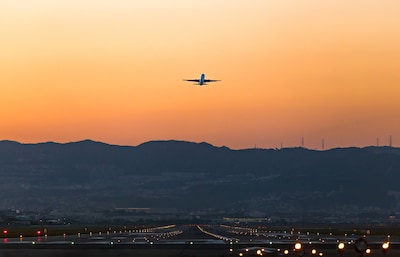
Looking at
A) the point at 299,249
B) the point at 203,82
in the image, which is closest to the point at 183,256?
the point at 299,249

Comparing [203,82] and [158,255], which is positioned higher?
[203,82]

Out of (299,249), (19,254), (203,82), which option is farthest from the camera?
(203,82)

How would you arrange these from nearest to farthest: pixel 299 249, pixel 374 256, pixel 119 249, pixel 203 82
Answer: pixel 299 249 < pixel 374 256 < pixel 119 249 < pixel 203 82

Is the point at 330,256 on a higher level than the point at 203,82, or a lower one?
lower

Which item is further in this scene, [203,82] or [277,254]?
[203,82]

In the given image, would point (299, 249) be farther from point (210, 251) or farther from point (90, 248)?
point (90, 248)

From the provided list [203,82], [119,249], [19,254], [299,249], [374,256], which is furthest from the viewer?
[203,82]

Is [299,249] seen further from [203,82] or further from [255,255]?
[203,82]

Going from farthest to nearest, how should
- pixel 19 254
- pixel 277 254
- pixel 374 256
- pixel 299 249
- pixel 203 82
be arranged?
pixel 203 82, pixel 19 254, pixel 277 254, pixel 374 256, pixel 299 249

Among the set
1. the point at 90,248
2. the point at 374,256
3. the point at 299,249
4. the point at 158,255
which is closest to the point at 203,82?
the point at 90,248
